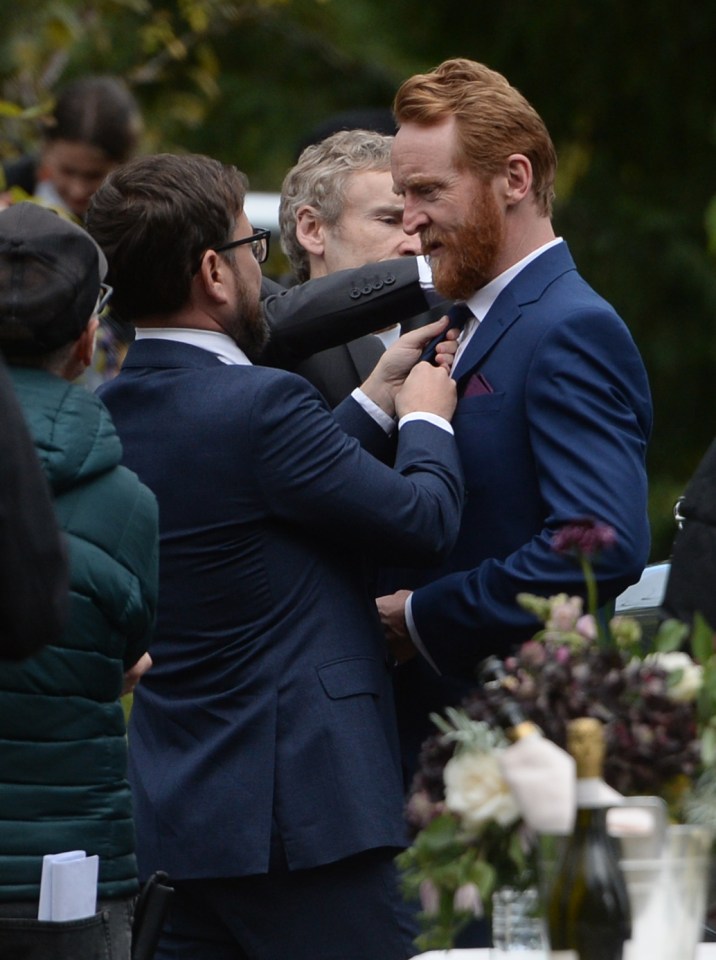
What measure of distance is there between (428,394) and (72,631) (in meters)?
0.88

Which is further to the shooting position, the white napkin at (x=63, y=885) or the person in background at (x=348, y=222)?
the person in background at (x=348, y=222)

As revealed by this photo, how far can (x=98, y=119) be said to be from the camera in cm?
614

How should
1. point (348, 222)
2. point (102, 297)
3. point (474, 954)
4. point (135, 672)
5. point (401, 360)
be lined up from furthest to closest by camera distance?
point (348, 222) < point (401, 360) < point (102, 297) < point (135, 672) < point (474, 954)

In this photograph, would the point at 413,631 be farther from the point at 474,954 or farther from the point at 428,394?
the point at 474,954

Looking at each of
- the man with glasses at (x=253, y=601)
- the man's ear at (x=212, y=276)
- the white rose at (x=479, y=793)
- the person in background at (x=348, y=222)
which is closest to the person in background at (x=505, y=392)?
the man with glasses at (x=253, y=601)

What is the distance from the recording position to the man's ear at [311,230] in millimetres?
4137

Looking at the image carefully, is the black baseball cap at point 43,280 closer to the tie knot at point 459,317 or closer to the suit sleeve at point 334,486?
the suit sleeve at point 334,486

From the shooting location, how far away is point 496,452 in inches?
132

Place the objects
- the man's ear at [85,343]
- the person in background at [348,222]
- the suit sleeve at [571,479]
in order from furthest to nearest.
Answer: the person in background at [348,222] < the suit sleeve at [571,479] < the man's ear at [85,343]

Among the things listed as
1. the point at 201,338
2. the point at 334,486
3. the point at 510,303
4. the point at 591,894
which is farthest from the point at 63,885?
the point at 510,303

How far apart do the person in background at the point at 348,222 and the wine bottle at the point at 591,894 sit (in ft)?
6.54

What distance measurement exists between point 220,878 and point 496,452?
2.84ft

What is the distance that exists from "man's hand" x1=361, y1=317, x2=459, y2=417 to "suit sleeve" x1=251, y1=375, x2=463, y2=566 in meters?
0.34

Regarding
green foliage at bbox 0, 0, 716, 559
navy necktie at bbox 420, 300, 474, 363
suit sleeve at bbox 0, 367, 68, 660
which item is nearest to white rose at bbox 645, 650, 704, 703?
suit sleeve at bbox 0, 367, 68, 660
